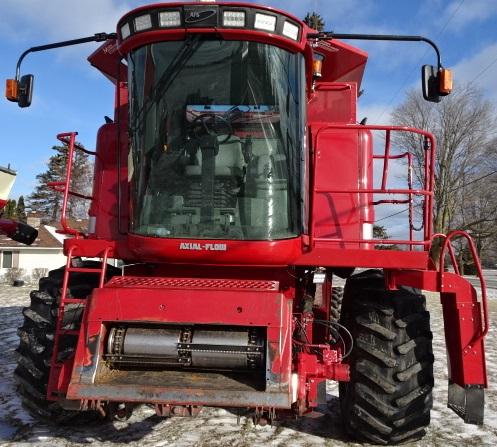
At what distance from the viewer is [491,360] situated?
26.6 ft

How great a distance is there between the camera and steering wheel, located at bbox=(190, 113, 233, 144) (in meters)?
3.96

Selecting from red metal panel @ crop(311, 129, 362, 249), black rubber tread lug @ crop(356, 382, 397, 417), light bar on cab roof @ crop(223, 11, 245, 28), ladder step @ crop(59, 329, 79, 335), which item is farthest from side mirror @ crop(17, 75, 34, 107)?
black rubber tread lug @ crop(356, 382, 397, 417)

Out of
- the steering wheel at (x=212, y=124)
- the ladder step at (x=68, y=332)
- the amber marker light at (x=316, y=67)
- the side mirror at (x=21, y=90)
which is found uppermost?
the amber marker light at (x=316, y=67)

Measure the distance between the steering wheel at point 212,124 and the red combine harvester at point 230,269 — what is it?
10 mm

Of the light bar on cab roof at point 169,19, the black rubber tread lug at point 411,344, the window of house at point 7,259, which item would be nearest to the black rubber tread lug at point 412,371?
the black rubber tread lug at point 411,344

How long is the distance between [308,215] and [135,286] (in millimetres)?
1438

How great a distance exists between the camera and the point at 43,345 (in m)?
4.32

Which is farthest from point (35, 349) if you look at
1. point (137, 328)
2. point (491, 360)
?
point (491, 360)

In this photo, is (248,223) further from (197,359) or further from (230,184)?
(197,359)

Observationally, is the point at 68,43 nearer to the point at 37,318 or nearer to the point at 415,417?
the point at 37,318

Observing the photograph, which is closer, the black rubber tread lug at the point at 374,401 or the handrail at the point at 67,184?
the black rubber tread lug at the point at 374,401

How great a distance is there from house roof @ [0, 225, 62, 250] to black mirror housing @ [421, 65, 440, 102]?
33771 mm

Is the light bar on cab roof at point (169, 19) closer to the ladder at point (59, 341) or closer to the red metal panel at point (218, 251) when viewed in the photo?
the red metal panel at point (218, 251)

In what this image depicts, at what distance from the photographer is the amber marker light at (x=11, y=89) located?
15.0 ft
